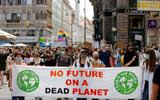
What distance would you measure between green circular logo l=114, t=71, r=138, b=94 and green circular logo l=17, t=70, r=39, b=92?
212 centimetres

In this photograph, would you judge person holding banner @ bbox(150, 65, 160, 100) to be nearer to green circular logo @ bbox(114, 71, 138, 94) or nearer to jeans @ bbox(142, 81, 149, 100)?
jeans @ bbox(142, 81, 149, 100)

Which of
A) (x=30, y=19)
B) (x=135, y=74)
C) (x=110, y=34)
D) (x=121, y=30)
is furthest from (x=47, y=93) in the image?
(x=30, y=19)

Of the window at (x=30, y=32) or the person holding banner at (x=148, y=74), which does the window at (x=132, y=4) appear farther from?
the person holding banner at (x=148, y=74)

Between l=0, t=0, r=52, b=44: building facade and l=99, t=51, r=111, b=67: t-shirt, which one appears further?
l=0, t=0, r=52, b=44: building facade

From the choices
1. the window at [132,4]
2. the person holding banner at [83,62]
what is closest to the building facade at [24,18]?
the window at [132,4]

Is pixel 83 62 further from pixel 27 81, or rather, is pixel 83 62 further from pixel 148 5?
pixel 148 5

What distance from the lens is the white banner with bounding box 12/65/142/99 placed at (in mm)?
14328

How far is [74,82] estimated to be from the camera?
14.4 metres

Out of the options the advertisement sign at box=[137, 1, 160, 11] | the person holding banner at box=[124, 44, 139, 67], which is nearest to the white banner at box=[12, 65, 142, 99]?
the person holding banner at box=[124, 44, 139, 67]

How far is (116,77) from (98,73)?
0.49 metres

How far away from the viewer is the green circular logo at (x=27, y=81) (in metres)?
14.4

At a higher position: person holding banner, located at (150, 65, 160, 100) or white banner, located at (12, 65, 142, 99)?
person holding banner, located at (150, 65, 160, 100)

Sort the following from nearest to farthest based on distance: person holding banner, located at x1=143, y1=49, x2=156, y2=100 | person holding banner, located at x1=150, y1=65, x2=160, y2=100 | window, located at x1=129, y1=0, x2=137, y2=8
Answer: person holding banner, located at x1=150, y1=65, x2=160, y2=100 → person holding banner, located at x1=143, y1=49, x2=156, y2=100 → window, located at x1=129, y1=0, x2=137, y2=8

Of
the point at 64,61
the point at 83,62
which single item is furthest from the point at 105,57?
the point at 83,62
